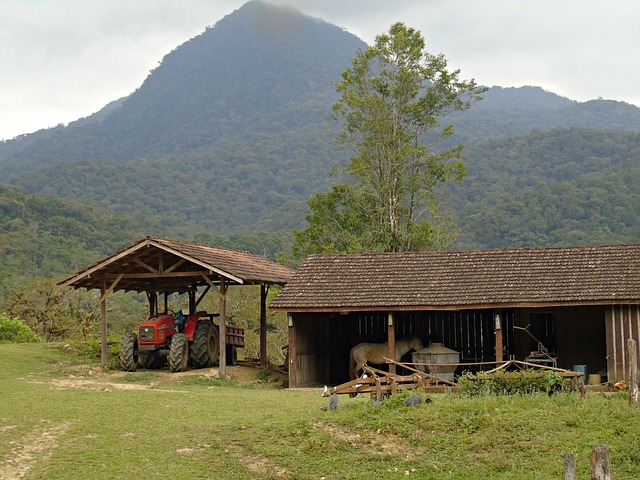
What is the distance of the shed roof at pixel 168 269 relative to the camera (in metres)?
22.6

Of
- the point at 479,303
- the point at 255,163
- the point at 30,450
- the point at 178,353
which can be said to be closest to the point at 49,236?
the point at 178,353

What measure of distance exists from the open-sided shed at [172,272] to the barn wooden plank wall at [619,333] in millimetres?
9308

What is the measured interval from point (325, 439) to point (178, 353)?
9.99 meters

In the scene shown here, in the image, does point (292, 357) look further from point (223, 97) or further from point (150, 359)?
point (223, 97)

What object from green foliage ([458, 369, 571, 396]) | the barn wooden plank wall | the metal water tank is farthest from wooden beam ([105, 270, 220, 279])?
the barn wooden plank wall

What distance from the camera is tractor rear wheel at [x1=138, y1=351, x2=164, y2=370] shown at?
23.8 m

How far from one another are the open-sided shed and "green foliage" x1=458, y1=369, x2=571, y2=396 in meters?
8.24

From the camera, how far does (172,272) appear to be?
23500 mm

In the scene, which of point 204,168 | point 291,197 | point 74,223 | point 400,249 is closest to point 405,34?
point 400,249

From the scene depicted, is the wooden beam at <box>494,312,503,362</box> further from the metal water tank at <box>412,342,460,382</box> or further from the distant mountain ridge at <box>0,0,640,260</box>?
the distant mountain ridge at <box>0,0,640,260</box>

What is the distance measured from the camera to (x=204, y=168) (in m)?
113

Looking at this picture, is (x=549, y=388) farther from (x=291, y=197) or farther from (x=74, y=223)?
(x=291, y=197)

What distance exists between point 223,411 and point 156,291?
10.2 m

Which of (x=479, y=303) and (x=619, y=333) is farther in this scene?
(x=479, y=303)
